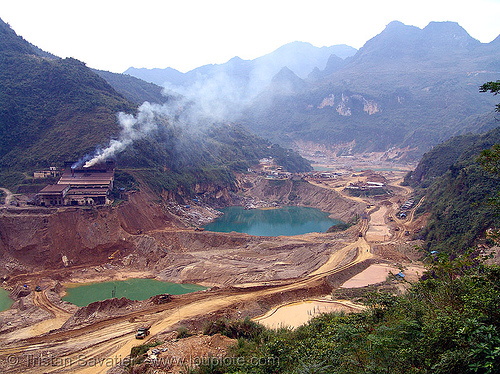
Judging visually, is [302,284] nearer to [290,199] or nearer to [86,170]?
[86,170]

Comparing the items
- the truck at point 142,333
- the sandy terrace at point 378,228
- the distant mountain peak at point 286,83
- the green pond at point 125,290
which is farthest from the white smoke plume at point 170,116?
the sandy terrace at point 378,228

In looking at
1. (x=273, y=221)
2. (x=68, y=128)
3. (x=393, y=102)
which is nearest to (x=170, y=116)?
(x=68, y=128)

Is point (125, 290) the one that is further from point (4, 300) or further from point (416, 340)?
point (416, 340)

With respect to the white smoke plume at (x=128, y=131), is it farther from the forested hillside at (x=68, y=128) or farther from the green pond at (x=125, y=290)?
the green pond at (x=125, y=290)

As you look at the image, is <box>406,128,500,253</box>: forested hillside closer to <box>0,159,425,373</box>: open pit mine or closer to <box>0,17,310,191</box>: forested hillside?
<box>0,159,425,373</box>: open pit mine

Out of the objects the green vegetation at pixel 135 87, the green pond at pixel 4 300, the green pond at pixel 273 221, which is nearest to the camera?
the green pond at pixel 4 300

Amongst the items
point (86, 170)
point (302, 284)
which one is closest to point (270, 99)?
point (86, 170)
